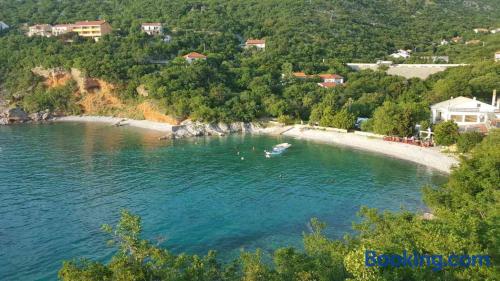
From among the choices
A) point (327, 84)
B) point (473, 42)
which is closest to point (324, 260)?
point (327, 84)

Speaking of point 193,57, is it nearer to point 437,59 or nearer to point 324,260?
point 437,59

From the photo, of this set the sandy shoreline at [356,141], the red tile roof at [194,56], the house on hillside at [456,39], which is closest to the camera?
the sandy shoreline at [356,141]

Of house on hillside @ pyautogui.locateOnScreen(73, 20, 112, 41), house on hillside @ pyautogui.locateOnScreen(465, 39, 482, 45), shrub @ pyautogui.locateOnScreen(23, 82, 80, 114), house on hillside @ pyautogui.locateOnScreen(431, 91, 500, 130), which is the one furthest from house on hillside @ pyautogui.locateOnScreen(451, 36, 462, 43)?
shrub @ pyautogui.locateOnScreen(23, 82, 80, 114)

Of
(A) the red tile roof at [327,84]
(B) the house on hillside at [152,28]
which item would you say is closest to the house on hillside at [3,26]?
(B) the house on hillside at [152,28]

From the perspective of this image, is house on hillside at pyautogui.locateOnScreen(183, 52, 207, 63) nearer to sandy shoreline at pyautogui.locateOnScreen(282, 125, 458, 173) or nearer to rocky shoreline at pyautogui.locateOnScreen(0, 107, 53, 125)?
rocky shoreline at pyautogui.locateOnScreen(0, 107, 53, 125)

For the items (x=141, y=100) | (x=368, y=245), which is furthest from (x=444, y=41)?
(x=368, y=245)

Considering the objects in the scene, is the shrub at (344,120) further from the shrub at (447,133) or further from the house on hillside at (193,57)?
the house on hillside at (193,57)

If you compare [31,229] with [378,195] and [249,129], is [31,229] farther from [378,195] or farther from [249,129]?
[249,129]
